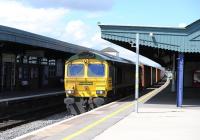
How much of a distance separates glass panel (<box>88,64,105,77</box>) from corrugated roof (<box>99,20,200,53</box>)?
2.32 m

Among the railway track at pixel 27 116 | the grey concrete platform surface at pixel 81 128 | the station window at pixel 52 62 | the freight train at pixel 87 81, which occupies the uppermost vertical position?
the station window at pixel 52 62

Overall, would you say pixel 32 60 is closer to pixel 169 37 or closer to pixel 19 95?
pixel 19 95

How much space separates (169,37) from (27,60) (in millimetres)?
17082

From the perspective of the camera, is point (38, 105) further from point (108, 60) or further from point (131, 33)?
point (131, 33)

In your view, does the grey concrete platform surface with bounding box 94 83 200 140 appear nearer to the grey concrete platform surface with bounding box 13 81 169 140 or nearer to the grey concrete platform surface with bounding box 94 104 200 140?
the grey concrete platform surface with bounding box 94 104 200 140

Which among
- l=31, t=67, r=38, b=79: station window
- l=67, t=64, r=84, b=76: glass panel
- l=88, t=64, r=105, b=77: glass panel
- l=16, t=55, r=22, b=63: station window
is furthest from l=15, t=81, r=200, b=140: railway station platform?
l=31, t=67, r=38, b=79: station window

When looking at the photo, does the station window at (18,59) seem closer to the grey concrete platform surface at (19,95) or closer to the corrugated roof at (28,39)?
the corrugated roof at (28,39)

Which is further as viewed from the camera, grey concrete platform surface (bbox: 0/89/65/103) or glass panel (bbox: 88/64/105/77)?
grey concrete platform surface (bbox: 0/89/65/103)

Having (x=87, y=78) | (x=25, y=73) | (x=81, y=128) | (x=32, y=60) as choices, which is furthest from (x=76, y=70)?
(x=32, y=60)

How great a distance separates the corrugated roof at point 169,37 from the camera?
66.5 ft

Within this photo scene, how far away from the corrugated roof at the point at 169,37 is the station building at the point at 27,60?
22.5 feet

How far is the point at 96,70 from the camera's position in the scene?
74.5ft

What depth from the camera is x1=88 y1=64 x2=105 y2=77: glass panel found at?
22.6 metres

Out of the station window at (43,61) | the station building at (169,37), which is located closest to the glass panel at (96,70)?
the station building at (169,37)
